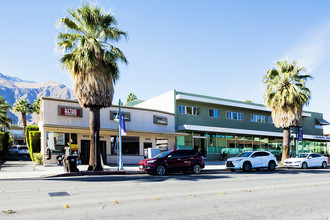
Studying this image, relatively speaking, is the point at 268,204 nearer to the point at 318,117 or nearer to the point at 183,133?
the point at 183,133

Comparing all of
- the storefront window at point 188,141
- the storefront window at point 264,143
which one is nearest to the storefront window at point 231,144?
the storefront window at point 264,143

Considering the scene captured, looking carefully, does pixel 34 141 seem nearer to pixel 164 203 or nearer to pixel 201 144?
pixel 201 144

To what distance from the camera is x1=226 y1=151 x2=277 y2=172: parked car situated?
73.5ft

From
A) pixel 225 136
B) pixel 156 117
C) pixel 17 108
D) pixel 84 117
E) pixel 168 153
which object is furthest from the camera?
pixel 17 108

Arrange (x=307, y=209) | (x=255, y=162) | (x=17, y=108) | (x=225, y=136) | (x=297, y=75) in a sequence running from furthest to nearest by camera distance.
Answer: (x=17, y=108) → (x=225, y=136) → (x=297, y=75) → (x=255, y=162) → (x=307, y=209)

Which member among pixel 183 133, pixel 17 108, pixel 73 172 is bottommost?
pixel 73 172

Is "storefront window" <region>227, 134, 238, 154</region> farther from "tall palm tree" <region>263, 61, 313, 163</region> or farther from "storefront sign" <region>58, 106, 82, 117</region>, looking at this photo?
"storefront sign" <region>58, 106, 82, 117</region>

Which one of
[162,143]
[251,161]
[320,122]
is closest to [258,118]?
[320,122]

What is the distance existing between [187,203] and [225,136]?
2919 cm

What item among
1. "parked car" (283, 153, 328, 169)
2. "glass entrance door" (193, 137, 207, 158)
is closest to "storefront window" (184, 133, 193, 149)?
"glass entrance door" (193, 137, 207, 158)

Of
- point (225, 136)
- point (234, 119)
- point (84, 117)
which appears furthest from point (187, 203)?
point (234, 119)

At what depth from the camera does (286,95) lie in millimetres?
28422

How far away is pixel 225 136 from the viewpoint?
3719 centimetres

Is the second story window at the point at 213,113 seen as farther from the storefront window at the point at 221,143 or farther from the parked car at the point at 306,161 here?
the parked car at the point at 306,161
